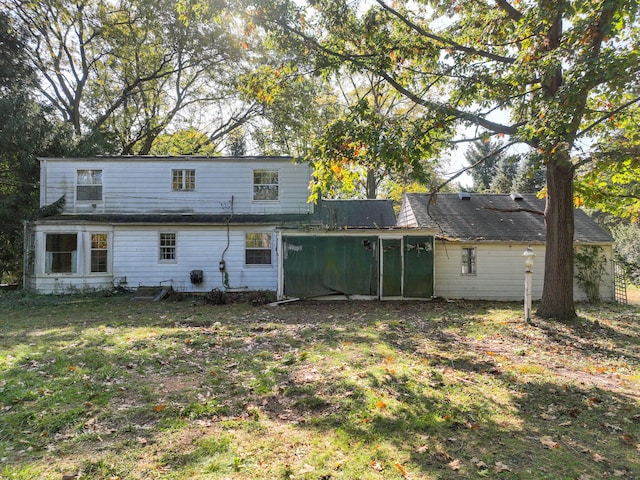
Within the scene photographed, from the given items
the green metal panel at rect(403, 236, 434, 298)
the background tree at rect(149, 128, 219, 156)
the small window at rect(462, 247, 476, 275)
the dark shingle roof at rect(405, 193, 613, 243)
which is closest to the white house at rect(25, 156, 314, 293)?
the green metal panel at rect(403, 236, 434, 298)

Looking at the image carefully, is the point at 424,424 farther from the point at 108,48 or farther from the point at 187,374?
the point at 108,48

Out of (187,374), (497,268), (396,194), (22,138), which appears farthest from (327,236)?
(396,194)

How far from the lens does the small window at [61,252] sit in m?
14.4

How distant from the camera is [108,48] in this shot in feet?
71.3

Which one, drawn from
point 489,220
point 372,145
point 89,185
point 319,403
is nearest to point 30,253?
point 89,185

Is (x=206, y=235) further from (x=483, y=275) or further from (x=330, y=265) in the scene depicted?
(x=483, y=275)

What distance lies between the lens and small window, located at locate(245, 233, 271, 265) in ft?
49.8

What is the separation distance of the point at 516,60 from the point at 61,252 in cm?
1615

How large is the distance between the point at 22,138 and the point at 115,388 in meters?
16.2

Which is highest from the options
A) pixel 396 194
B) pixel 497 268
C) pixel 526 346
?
pixel 396 194

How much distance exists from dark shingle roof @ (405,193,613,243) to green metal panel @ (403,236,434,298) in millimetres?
1341

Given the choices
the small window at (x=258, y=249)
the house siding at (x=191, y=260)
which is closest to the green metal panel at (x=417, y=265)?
the house siding at (x=191, y=260)

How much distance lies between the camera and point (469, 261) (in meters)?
14.8

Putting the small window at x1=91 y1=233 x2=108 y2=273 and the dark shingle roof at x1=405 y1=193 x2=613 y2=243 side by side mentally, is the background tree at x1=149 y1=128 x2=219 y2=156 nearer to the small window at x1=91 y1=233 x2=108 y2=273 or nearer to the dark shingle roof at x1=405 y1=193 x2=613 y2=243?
the small window at x1=91 y1=233 x2=108 y2=273
